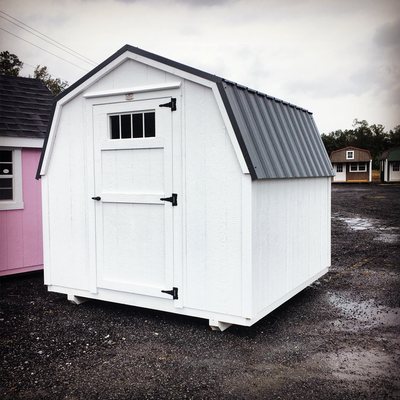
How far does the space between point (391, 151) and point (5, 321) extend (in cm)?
5083

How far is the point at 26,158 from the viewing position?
26.5 ft

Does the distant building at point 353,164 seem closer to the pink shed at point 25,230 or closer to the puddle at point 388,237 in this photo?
the puddle at point 388,237

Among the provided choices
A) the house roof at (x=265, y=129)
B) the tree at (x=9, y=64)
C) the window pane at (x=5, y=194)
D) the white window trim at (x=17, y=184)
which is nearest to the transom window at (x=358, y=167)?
the tree at (x=9, y=64)

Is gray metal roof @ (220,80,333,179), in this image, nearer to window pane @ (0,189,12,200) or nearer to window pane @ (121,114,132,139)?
window pane @ (121,114,132,139)

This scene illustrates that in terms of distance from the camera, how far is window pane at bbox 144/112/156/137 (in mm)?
5500

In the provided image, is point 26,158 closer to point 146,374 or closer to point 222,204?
point 222,204

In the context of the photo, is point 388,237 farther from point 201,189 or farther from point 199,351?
point 199,351

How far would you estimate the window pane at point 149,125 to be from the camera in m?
5.50

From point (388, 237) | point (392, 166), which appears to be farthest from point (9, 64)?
point (392, 166)

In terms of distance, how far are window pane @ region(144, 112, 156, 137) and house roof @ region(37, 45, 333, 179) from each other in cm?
65

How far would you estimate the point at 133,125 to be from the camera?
5641 mm

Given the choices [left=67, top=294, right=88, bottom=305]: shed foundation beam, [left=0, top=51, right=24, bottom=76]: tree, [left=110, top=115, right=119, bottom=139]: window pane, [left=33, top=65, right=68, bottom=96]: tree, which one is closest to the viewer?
[left=110, top=115, right=119, bottom=139]: window pane

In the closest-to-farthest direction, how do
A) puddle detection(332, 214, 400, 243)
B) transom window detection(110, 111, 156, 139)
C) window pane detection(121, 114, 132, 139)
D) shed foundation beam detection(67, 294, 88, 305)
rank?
transom window detection(110, 111, 156, 139), window pane detection(121, 114, 132, 139), shed foundation beam detection(67, 294, 88, 305), puddle detection(332, 214, 400, 243)

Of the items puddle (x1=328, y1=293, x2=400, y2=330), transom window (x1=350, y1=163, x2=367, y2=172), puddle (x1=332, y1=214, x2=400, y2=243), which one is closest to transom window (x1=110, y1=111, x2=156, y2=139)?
puddle (x1=328, y1=293, x2=400, y2=330)
